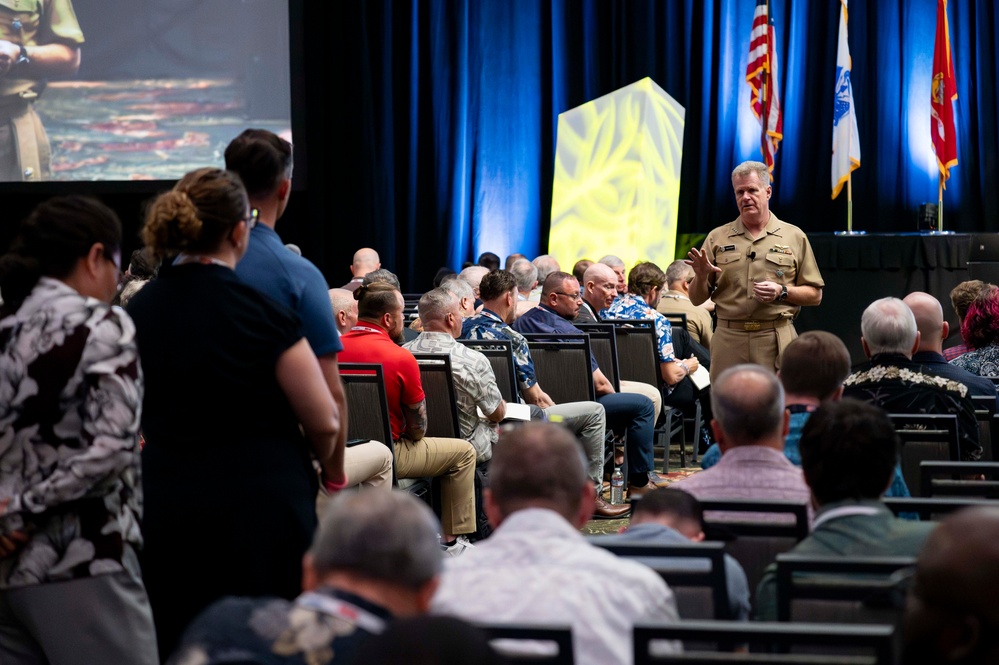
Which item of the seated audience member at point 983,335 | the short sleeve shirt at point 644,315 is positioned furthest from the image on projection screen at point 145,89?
the seated audience member at point 983,335

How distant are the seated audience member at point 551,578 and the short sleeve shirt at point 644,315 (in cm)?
467

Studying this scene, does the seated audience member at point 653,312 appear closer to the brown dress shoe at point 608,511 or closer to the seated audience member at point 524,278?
the seated audience member at point 524,278

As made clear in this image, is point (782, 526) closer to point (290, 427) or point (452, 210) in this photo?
point (290, 427)

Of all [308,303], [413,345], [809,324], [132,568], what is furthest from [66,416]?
[809,324]

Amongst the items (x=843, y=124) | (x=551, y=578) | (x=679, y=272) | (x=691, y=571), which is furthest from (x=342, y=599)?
(x=843, y=124)

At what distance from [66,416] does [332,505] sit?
1016mm

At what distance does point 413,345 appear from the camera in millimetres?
5164

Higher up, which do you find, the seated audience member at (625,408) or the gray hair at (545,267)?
the gray hair at (545,267)

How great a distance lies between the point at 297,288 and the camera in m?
2.70

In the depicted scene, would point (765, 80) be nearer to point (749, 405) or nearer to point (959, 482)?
point (959, 482)

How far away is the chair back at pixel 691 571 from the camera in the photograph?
2.01m

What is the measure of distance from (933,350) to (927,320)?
0.11 meters

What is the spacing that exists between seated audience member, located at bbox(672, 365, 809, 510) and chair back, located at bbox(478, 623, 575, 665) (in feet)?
3.97

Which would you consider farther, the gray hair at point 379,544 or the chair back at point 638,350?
the chair back at point 638,350
